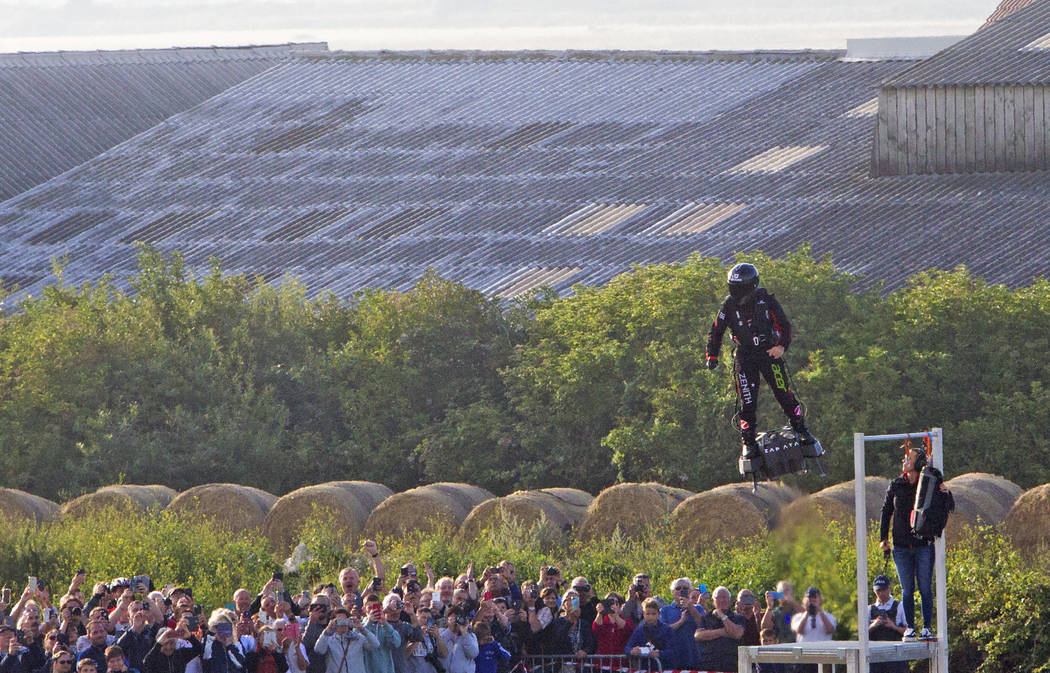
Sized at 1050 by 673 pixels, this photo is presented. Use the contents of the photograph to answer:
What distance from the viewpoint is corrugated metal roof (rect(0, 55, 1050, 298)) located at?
128 ft

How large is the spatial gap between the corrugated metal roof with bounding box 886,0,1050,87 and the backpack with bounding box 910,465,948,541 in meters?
27.8

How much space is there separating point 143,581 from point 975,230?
21.3 m

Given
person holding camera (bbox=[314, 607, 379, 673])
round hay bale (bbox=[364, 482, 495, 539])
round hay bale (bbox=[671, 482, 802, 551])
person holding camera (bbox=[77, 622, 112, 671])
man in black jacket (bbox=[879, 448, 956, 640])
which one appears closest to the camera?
man in black jacket (bbox=[879, 448, 956, 640])

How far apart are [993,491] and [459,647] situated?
9.99 metres

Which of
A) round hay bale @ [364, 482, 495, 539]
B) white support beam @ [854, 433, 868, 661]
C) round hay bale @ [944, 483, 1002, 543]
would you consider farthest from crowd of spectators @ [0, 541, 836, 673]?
round hay bale @ [364, 482, 495, 539]

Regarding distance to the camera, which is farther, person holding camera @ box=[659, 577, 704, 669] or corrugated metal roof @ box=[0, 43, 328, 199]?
corrugated metal roof @ box=[0, 43, 328, 199]

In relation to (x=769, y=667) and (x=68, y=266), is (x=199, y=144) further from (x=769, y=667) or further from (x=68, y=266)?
(x=769, y=667)

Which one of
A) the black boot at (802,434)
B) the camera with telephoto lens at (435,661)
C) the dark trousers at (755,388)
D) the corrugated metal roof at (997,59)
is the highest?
the corrugated metal roof at (997,59)

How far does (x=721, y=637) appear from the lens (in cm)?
1927

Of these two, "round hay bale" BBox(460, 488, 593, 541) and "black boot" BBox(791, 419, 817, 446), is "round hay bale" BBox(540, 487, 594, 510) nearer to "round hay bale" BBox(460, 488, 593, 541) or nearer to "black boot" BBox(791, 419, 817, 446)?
"round hay bale" BBox(460, 488, 593, 541)

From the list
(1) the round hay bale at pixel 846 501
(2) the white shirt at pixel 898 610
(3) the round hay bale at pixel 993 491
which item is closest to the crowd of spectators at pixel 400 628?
(2) the white shirt at pixel 898 610

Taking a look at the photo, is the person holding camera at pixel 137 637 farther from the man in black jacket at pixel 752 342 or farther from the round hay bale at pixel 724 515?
the round hay bale at pixel 724 515

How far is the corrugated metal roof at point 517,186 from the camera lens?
128 ft

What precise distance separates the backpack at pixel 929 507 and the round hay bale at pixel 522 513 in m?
12.9
